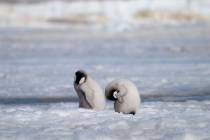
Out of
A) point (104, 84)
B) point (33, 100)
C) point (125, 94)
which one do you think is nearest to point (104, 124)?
point (125, 94)

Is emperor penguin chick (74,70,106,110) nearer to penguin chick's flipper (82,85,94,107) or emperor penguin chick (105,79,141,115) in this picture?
penguin chick's flipper (82,85,94,107)

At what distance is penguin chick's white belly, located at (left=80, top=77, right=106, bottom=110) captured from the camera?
34.4ft

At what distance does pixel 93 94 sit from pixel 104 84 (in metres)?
6.06

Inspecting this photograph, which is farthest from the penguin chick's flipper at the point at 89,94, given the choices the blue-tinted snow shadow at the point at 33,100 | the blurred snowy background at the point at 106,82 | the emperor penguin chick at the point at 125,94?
the blue-tinted snow shadow at the point at 33,100

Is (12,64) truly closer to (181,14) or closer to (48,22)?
(48,22)

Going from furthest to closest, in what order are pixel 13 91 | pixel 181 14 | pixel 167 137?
pixel 181 14, pixel 13 91, pixel 167 137

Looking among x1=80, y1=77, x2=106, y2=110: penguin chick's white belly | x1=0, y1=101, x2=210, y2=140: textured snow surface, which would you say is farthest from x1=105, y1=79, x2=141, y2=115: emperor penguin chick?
x1=80, y1=77, x2=106, y2=110: penguin chick's white belly

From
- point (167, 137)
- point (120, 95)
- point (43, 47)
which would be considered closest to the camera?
point (167, 137)

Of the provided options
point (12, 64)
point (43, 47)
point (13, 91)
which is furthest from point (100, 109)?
point (43, 47)

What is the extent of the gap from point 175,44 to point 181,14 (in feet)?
97.9

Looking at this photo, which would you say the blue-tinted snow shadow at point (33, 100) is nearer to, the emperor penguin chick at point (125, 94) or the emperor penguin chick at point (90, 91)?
the emperor penguin chick at point (90, 91)

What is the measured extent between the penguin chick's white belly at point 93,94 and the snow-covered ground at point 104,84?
0.18 m

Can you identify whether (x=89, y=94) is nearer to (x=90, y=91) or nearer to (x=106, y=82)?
(x=90, y=91)

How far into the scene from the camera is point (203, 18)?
59.9 metres
